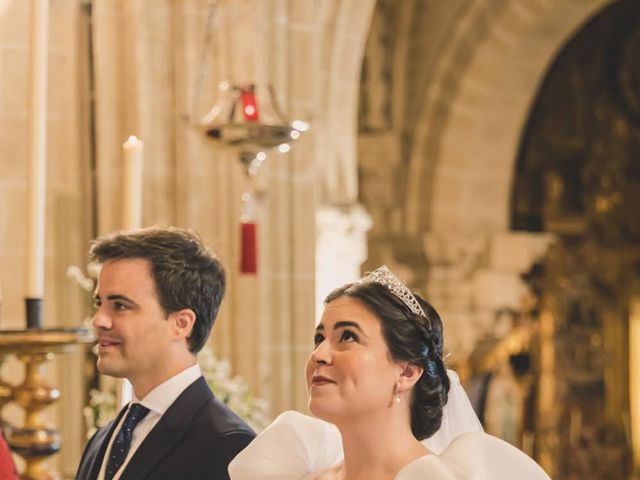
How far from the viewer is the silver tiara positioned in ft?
9.34

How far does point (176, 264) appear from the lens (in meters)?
3.20

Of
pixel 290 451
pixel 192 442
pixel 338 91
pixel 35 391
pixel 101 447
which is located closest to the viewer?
pixel 290 451

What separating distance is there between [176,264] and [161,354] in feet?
0.59

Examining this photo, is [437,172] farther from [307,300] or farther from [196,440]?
[196,440]

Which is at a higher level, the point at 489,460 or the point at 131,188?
the point at 131,188

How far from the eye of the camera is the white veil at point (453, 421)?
301 centimetres

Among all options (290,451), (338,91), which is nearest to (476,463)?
(290,451)

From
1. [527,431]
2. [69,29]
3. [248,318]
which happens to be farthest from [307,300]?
[527,431]

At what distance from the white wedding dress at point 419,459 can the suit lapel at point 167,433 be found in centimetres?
24

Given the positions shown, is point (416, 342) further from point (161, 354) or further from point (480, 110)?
point (480, 110)

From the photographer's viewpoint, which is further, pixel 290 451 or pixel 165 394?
pixel 165 394

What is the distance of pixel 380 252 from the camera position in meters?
11.8

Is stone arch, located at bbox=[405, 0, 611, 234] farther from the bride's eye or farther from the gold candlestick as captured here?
the bride's eye

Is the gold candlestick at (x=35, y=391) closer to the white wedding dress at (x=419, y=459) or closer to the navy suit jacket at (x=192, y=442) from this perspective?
the navy suit jacket at (x=192, y=442)
